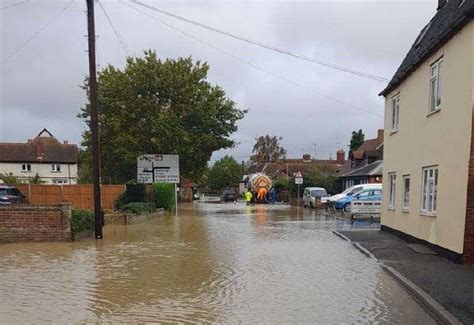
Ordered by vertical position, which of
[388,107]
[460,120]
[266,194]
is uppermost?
[388,107]

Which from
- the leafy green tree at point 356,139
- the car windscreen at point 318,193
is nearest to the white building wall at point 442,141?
the car windscreen at point 318,193

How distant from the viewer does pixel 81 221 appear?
16.5 m

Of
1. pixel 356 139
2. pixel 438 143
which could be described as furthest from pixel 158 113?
pixel 356 139

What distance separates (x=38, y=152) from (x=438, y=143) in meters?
62.1

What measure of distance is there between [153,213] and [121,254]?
14.2m

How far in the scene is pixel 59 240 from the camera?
15.6 meters

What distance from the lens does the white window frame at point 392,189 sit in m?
18.0

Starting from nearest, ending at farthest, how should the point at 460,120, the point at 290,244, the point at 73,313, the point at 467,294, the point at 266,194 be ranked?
the point at 73,313
the point at 467,294
the point at 460,120
the point at 290,244
the point at 266,194

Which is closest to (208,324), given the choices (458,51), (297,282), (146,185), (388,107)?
(297,282)

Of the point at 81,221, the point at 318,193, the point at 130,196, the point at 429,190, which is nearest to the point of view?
the point at 429,190

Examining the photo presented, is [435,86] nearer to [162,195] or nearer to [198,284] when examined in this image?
[198,284]

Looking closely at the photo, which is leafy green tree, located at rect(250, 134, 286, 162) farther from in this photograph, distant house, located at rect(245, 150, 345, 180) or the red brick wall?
the red brick wall

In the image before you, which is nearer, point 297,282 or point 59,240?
point 297,282

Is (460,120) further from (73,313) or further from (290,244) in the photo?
(73,313)
